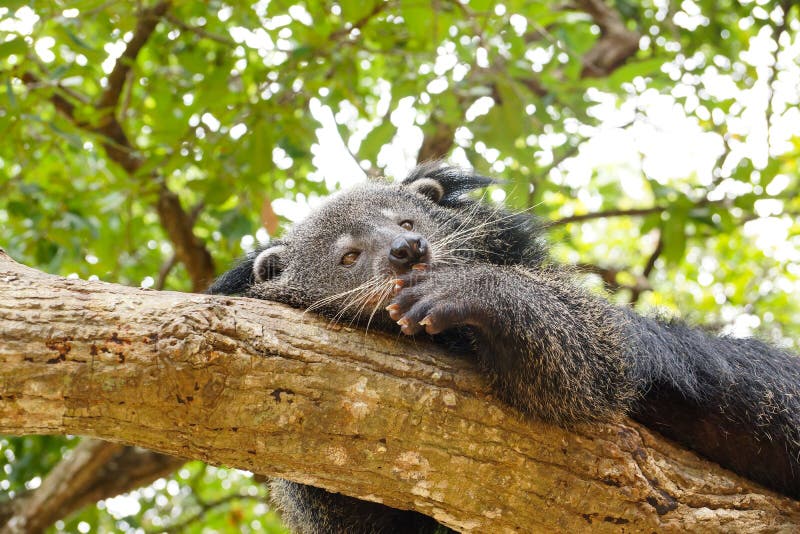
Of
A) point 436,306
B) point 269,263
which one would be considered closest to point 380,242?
point 269,263

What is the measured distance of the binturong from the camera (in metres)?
3.82

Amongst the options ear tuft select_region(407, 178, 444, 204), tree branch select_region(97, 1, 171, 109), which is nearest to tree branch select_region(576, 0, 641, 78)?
ear tuft select_region(407, 178, 444, 204)

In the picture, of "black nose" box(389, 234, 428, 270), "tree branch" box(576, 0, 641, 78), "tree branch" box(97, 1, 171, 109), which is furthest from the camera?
"tree branch" box(576, 0, 641, 78)

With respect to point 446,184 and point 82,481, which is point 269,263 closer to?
point 446,184

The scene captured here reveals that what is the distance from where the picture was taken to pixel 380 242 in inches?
191

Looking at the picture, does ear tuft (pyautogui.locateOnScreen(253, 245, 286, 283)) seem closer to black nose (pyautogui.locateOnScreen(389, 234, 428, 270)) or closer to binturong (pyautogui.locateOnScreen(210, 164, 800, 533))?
binturong (pyautogui.locateOnScreen(210, 164, 800, 533))

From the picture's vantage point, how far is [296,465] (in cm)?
339

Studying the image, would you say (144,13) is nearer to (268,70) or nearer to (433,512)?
(268,70)

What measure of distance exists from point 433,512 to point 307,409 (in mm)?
828

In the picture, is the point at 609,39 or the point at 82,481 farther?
the point at 609,39

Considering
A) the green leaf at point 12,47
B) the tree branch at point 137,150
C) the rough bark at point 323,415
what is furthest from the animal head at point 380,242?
the green leaf at point 12,47

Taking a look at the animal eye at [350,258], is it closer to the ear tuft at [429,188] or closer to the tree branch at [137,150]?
the ear tuft at [429,188]

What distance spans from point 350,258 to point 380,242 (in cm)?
27

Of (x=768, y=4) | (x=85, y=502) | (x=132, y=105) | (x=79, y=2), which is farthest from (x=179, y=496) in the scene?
(x=768, y=4)
